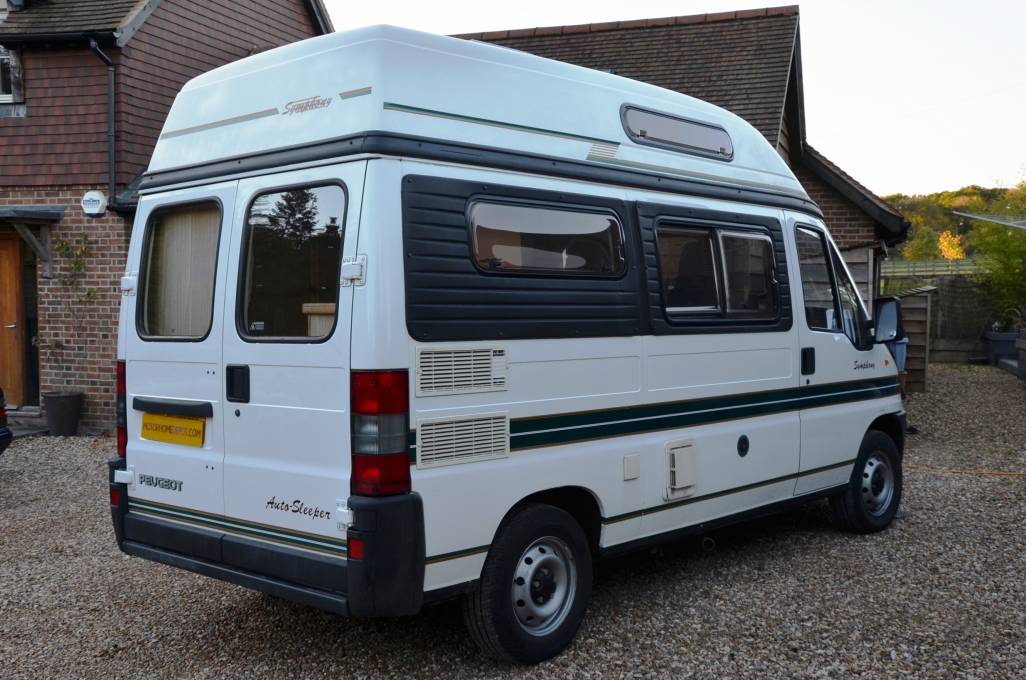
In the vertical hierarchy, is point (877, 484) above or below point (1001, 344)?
below

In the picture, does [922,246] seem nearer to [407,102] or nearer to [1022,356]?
[1022,356]

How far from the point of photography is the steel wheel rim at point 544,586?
4.44 meters

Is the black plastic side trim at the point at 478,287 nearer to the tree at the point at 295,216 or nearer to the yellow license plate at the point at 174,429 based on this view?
the tree at the point at 295,216

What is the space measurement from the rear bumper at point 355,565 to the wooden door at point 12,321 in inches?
376

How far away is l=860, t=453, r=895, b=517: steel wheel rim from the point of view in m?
6.79

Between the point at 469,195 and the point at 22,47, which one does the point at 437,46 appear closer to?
the point at 469,195

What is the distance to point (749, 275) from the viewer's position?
225 inches

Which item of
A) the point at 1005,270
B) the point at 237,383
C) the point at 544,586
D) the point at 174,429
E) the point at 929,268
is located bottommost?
the point at 544,586

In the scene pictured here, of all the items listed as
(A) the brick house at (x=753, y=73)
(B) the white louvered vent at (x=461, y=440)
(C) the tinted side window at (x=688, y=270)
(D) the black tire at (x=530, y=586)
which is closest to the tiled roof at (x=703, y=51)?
(A) the brick house at (x=753, y=73)

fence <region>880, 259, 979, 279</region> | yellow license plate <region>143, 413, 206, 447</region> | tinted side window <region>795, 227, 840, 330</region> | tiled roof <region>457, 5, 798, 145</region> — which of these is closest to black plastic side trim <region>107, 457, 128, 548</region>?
yellow license plate <region>143, 413, 206, 447</region>

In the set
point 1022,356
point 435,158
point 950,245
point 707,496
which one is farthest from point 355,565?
point 950,245

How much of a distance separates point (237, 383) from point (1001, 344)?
22.3 m

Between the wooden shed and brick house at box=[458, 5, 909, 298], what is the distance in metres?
0.67

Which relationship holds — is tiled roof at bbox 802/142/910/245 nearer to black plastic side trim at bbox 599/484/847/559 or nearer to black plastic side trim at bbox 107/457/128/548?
black plastic side trim at bbox 599/484/847/559
